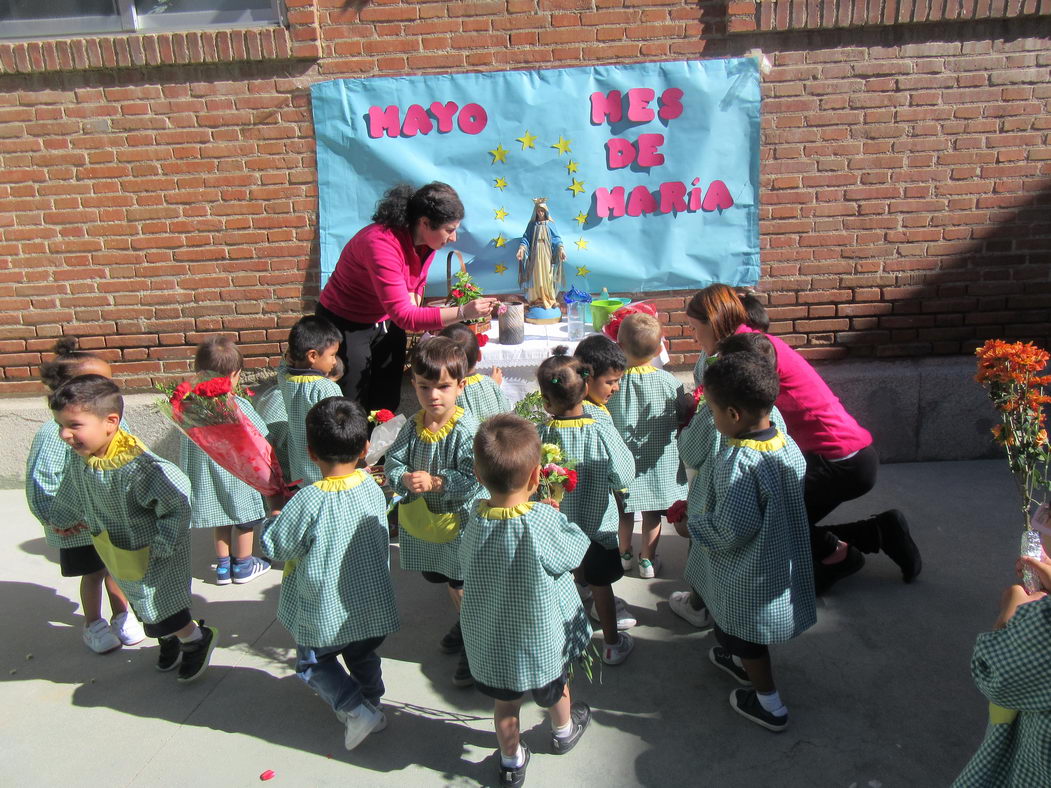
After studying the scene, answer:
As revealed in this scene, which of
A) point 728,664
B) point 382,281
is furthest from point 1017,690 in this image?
point 382,281

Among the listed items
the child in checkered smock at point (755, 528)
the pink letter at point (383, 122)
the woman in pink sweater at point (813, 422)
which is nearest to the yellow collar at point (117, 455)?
the child in checkered smock at point (755, 528)

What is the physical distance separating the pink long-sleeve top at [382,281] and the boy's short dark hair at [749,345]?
5.18 ft

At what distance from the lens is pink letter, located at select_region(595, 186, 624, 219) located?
5.30 m

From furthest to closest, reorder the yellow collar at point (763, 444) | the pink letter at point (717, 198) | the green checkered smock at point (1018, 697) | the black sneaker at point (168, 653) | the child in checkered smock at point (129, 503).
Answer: the pink letter at point (717, 198) < the black sneaker at point (168, 653) < the child in checkered smock at point (129, 503) < the yellow collar at point (763, 444) < the green checkered smock at point (1018, 697)

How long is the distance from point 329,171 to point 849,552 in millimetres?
3797

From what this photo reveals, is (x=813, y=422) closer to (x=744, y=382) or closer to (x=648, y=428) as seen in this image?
(x=648, y=428)

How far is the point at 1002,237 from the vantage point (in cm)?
518

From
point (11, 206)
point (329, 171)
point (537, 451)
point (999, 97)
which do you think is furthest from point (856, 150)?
point (11, 206)

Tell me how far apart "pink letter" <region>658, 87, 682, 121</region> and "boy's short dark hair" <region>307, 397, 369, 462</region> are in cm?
329

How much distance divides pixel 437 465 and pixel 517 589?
2.56ft

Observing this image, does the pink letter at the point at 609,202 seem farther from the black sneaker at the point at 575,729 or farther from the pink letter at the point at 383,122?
the black sneaker at the point at 575,729

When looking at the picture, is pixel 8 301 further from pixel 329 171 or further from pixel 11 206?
pixel 329 171

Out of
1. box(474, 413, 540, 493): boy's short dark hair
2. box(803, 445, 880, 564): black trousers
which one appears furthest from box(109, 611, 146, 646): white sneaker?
box(803, 445, 880, 564): black trousers

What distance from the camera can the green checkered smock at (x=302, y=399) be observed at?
398 cm
